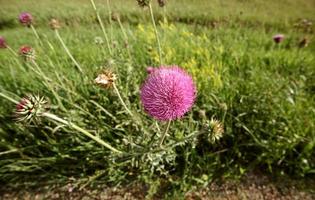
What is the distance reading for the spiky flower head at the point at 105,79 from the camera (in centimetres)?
146

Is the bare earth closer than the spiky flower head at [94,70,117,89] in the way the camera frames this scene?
No

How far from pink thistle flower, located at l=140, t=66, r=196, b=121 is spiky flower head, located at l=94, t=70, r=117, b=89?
6.7 inches

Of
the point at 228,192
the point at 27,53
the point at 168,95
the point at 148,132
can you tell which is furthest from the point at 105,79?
the point at 228,192

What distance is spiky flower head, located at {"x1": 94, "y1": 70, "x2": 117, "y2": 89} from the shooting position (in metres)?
1.46

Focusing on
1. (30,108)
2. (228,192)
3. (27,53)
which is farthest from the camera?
A: (228,192)

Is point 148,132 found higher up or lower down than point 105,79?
lower down

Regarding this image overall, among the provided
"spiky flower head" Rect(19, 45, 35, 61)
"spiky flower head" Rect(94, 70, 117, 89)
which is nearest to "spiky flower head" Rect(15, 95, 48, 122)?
"spiky flower head" Rect(94, 70, 117, 89)

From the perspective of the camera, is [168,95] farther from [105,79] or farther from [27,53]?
[27,53]

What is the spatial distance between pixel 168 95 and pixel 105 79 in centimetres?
31

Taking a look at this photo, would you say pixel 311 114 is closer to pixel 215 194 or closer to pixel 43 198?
pixel 215 194

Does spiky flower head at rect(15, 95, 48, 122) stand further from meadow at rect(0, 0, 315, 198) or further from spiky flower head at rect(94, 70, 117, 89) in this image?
meadow at rect(0, 0, 315, 198)

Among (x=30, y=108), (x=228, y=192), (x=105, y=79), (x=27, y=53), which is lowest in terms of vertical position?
(x=228, y=192)

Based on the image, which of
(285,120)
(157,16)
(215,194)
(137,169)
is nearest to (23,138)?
(137,169)

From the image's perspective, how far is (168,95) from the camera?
4.66ft
